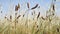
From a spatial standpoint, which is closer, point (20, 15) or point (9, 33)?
point (20, 15)

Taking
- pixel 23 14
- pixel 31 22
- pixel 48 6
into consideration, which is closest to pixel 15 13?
pixel 23 14

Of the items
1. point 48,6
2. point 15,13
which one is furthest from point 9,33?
point 48,6

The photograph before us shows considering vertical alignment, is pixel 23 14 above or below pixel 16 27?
above

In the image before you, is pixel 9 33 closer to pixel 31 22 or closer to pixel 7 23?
pixel 7 23

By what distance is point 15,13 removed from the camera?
1.35m

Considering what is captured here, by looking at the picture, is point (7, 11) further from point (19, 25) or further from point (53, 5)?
point (53, 5)

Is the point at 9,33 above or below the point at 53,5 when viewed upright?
below

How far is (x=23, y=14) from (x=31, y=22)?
0.12 meters

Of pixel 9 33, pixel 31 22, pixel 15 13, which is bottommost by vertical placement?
pixel 9 33

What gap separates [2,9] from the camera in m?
1.42

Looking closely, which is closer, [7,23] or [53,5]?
[53,5]

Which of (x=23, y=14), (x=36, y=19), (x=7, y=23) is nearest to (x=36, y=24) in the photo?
(x=36, y=19)

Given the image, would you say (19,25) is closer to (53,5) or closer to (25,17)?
(25,17)

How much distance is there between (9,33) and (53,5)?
21.1 inches
